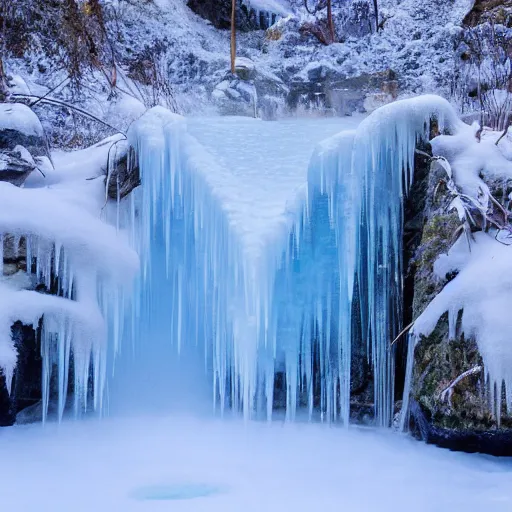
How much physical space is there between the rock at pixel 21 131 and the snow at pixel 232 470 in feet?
7.24

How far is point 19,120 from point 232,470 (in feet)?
10.6

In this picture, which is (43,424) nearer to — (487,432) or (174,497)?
(174,497)

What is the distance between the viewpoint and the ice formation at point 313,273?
4.14 metres

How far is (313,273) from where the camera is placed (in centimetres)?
433

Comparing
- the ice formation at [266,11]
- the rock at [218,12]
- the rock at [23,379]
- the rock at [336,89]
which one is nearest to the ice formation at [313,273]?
the rock at [23,379]

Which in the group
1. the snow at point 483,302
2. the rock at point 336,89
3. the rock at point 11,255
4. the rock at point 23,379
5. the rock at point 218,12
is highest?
the rock at point 218,12

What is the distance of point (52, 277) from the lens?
4.38 meters

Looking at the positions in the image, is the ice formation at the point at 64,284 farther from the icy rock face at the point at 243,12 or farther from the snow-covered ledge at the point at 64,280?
the icy rock face at the point at 243,12

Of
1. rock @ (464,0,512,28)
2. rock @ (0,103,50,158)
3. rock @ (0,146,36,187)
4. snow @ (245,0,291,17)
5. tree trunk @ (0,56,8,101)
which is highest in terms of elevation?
snow @ (245,0,291,17)

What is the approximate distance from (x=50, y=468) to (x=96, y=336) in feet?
2.93

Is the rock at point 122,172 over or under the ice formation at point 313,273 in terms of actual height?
over

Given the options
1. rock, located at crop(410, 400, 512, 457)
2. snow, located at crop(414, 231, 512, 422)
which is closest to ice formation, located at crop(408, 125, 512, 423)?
snow, located at crop(414, 231, 512, 422)

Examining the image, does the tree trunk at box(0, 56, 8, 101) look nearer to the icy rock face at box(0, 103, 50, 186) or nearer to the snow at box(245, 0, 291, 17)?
the icy rock face at box(0, 103, 50, 186)

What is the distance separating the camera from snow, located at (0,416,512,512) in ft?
9.98
